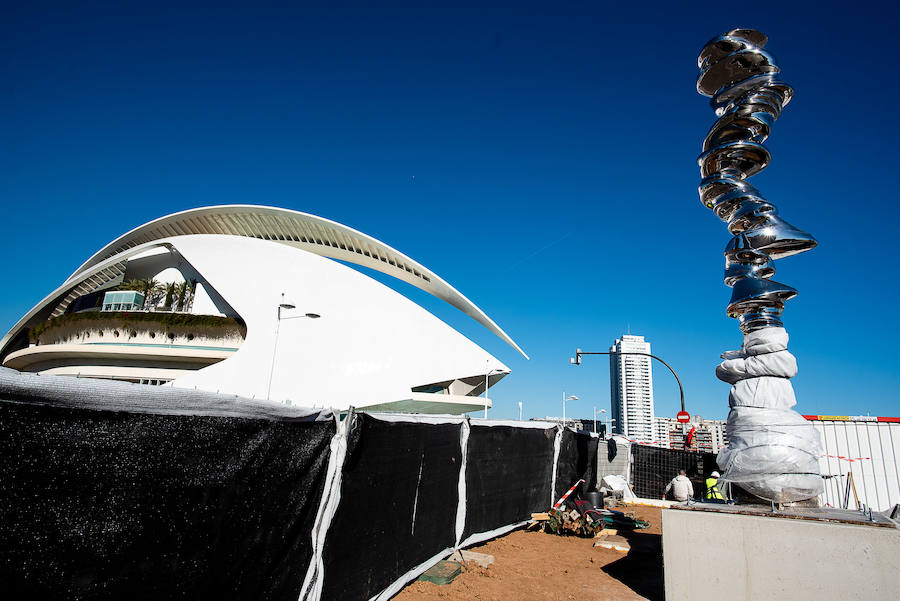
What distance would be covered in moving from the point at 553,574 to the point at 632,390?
11956 centimetres

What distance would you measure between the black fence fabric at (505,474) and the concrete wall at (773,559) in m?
2.46

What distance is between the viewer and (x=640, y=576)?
232 inches

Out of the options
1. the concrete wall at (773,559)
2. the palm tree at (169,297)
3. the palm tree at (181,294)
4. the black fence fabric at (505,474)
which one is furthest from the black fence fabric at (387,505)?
the palm tree at (169,297)

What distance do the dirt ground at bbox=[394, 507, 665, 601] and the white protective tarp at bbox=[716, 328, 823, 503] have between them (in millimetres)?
1687

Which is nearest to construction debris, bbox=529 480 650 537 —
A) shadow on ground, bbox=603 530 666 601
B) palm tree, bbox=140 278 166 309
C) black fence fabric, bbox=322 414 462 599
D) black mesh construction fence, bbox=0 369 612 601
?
shadow on ground, bbox=603 530 666 601

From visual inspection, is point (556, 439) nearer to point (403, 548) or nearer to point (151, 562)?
point (403, 548)

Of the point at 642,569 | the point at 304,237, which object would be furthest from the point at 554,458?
the point at 304,237

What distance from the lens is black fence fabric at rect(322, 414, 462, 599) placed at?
3824 millimetres

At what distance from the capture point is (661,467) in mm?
13039

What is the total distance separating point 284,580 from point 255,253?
78.1 ft

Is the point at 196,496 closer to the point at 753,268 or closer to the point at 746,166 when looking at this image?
the point at 753,268

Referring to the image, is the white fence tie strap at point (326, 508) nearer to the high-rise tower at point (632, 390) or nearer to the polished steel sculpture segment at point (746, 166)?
the polished steel sculpture segment at point (746, 166)

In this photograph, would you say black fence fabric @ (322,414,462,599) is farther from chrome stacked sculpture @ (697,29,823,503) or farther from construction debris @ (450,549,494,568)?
chrome stacked sculpture @ (697,29,823,503)

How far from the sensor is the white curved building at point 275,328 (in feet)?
65.4
